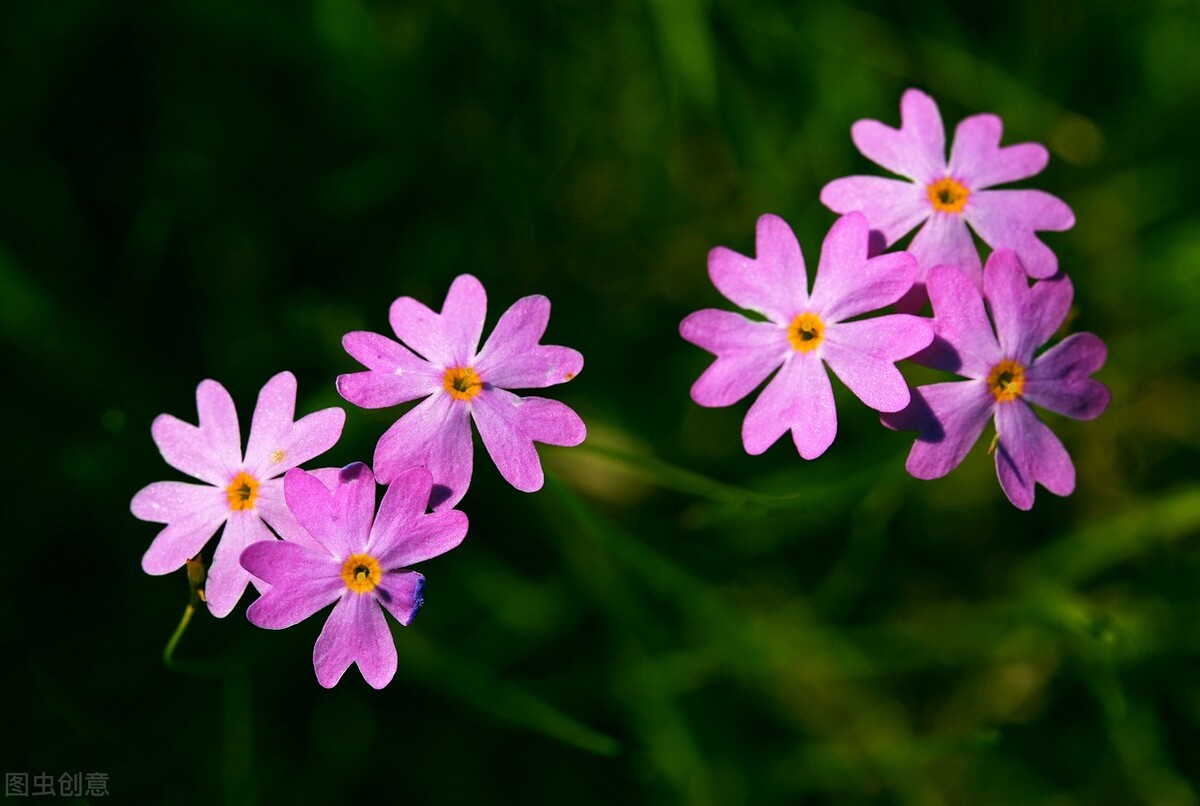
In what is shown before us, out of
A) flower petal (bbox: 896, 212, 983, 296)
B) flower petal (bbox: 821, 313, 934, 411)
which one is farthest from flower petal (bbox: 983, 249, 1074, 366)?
flower petal (bbox: 821, 313, 934, 411)

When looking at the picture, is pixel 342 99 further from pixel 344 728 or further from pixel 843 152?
pixel 344 728

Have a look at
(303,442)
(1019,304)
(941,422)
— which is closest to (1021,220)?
(1019,304)

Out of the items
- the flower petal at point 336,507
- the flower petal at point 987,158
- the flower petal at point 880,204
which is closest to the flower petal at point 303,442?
the flower petal at point 336,507

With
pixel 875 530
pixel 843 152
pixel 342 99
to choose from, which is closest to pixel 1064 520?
pixel 875 530

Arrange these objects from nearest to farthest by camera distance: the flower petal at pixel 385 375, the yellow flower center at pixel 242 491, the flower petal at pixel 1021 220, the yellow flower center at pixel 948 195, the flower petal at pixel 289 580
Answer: the flower petal at pixel 289 580 → the flower petal at pixel 385 375 → the yellow flower center at pixel 242 491 → the flower petal at pixel 1021 220 → the yellow flower center at pixel 948 195

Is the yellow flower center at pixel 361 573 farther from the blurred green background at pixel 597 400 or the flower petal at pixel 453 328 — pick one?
the blurred green background at pixel 597 400

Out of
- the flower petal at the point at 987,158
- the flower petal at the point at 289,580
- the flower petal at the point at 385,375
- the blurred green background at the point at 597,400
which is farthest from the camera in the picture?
the blurred green background at the point at 597,400
